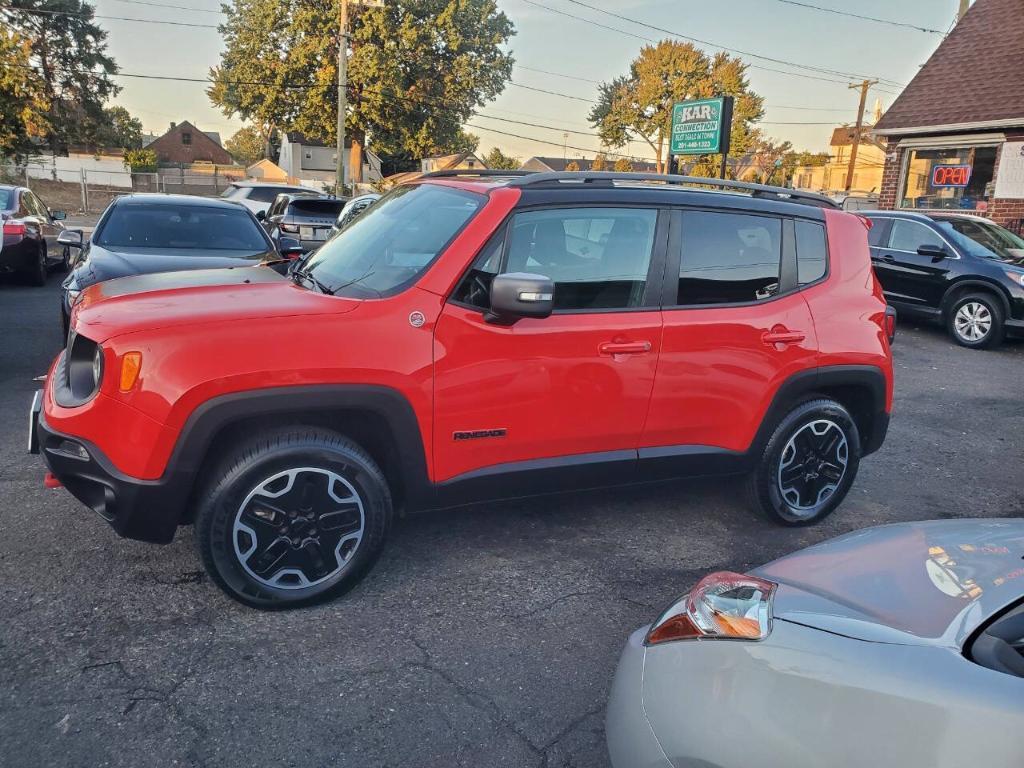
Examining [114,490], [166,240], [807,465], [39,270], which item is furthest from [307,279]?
[39,270]

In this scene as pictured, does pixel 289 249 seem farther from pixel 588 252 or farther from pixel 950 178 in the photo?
pixel 950 178

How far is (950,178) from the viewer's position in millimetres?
17734

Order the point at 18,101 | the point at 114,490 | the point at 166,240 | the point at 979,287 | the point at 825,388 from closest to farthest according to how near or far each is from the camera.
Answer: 1. the point at 114,490
2. the point at 825,388
3. the point at 166,240
4. the point at 979,287
5. the point at 18,101

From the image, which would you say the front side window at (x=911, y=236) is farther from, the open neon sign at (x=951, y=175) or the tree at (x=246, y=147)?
the tree at (x=246, y=147)

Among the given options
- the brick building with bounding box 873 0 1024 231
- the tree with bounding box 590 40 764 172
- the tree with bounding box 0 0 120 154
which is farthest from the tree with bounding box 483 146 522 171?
the brick building with bounding box 873 0 1024 231

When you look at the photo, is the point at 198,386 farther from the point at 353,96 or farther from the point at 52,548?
the point at 353,96

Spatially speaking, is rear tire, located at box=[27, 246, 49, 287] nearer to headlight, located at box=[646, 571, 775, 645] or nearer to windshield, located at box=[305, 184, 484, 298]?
windshield, located at box=[305, 184, 484, 298]

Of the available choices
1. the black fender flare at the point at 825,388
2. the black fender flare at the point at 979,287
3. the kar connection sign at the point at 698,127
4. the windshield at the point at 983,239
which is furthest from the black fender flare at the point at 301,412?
the kar connection sign at the point at 698,127

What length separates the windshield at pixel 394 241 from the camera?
3.47 meters

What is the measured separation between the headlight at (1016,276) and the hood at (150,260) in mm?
9358

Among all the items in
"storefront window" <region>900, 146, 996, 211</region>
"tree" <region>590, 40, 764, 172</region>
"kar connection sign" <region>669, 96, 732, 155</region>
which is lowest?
"storefront window" <region>900, 146, 996, 211</region>

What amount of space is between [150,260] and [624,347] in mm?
4652

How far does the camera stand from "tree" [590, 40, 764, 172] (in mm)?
64012

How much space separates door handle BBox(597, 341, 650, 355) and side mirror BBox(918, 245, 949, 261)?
9.22m
